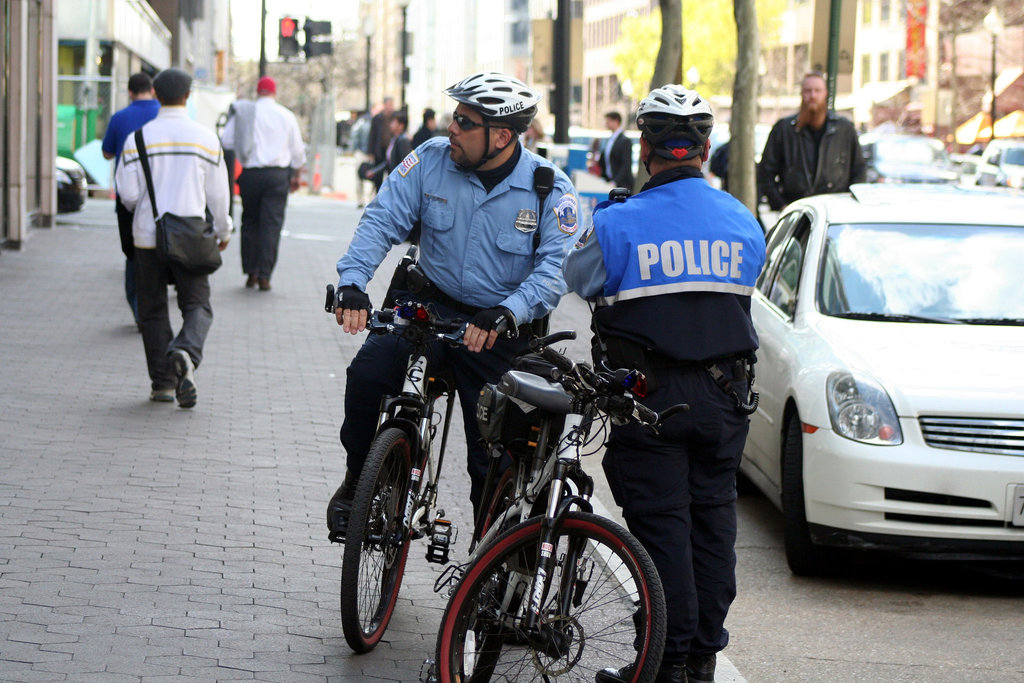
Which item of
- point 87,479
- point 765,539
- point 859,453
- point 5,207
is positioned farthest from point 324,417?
point 5,207

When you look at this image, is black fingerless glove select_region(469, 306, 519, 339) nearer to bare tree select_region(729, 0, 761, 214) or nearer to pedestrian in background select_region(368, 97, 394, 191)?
bare tree select_region(729, 0, 761, 214)

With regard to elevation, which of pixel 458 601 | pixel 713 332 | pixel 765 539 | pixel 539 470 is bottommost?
pixel 765 539

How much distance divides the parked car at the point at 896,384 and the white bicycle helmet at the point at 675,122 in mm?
2149

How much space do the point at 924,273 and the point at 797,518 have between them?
161 centimetres

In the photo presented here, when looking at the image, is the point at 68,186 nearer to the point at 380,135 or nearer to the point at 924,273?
the point at 380,135

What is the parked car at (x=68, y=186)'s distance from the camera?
21.8m

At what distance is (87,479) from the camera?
7.06m

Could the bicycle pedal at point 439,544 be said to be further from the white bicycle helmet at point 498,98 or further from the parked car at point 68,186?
the parked car at point 68,186

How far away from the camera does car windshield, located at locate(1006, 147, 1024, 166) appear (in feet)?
126

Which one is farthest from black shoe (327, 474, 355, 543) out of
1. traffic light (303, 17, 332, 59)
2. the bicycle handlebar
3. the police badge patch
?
traffic light (303, 17, 332, 59)

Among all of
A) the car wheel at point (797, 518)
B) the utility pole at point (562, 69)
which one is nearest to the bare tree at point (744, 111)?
the utility pole at point (562, 69)

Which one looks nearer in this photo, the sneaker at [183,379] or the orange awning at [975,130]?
the sneaker at [183,379]

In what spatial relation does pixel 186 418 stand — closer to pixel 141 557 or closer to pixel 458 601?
pixel 141 557

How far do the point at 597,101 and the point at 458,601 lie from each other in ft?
385
